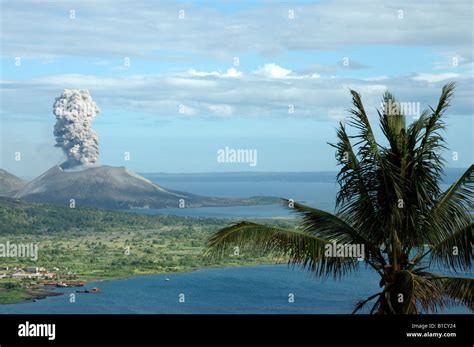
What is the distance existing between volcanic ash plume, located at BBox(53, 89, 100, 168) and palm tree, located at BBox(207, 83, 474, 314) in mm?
43516

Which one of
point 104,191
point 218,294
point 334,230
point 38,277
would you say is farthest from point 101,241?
point 334,230

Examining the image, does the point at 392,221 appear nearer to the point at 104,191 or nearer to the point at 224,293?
the point at 224,293

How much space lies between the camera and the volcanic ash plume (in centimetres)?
5016

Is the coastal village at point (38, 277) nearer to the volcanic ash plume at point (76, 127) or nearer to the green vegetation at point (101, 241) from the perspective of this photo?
the green vegetation at point (101, 241)

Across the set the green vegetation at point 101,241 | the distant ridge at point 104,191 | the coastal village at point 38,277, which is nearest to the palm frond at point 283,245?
the green vegetation at point 101,241

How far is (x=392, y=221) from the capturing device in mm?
7031

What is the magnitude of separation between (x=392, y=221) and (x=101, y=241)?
3241cm

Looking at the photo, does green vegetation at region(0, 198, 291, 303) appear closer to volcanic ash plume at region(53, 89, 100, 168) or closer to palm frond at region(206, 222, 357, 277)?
volcanic ash plume at region(53, 89, 100, 168)

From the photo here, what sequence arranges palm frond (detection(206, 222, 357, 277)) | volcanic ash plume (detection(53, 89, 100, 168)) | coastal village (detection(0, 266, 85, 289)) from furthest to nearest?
volcanic ash plume (detection(53, 89, 100, 168)) < coastal village (detection(0, 266, 85, 289)) < palm frond (detection(206, 222, 357, 277))

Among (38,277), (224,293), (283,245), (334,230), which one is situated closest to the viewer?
(283,245)

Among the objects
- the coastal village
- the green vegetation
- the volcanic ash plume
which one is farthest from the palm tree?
the volcanic ash plume

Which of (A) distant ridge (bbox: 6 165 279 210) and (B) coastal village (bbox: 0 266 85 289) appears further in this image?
(A) distant ridge (bbox: 6 165 279 210)
